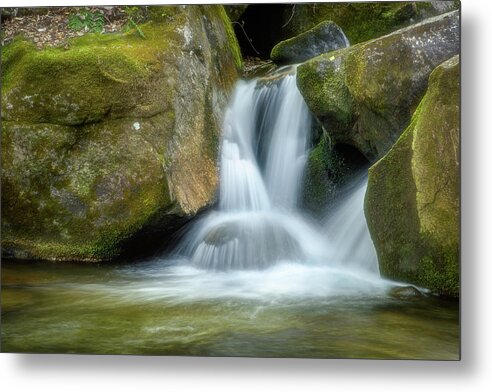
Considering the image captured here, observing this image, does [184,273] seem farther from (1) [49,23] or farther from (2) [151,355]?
(1) [49,23]

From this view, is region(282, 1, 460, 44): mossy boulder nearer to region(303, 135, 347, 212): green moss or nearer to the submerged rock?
region(303, 135, 347, 212): green moss

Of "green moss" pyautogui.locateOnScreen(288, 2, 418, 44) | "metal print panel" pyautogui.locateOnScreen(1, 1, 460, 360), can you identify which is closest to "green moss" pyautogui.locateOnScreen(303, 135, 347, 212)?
"metal print panel" pyautogui.locateOnScreen(1, 1, 460, 360)

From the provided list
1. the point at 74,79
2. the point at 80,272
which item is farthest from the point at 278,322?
the point at 74,79

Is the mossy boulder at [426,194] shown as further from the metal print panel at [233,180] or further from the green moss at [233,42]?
the green moss at [233,42]

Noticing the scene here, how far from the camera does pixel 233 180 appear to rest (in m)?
4.45

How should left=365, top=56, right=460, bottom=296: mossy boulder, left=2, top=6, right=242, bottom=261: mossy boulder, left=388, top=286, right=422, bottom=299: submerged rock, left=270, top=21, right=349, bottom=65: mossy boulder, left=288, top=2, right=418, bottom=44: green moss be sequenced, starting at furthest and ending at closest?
left=270, top=21, right=349, bottom=65: mossy boulder < left=2, top=6, right=242, bottom=261: mossy boulder < left=288, top=2, right=418, bottom=44: green moss < left=388, top=286, right=422, bottom=299: submerged rock < left=365, top=56, right=460, bottom=296: mossy boulder

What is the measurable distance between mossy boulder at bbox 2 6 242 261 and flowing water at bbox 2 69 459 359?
243 millimetres

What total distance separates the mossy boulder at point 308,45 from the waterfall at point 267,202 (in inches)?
5.1

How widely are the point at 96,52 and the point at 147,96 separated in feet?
1.46

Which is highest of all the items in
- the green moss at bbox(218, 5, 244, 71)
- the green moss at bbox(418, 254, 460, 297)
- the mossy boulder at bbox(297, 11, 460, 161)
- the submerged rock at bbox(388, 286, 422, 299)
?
the green moss at bbox(218, 5, 244, 71)


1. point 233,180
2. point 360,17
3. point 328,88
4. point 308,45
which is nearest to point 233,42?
point 308,45

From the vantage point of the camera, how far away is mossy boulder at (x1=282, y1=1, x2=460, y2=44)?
3.51m

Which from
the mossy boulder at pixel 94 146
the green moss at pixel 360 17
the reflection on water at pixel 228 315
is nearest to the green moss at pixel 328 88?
the green moss at pixel 360 17

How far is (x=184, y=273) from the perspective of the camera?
3953mm
